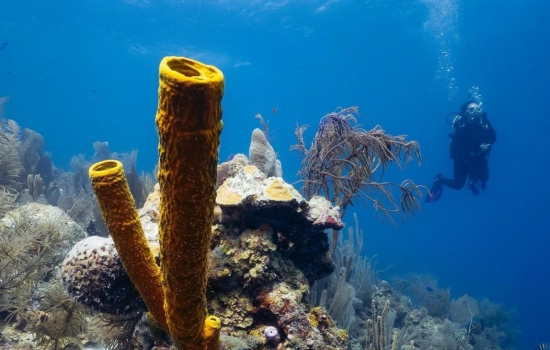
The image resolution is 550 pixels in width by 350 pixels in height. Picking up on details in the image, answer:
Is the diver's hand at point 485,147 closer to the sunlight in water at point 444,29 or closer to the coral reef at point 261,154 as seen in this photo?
the coral reef at point 261,154

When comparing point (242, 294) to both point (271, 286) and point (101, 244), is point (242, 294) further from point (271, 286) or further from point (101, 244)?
point (101, 244)

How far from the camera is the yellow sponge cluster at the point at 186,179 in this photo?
1021 mm

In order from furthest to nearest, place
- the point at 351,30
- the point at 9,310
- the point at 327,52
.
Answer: the point at 327,52, the point at 351,30, the point at 9,310

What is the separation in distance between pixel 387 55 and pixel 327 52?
1085 centimetres

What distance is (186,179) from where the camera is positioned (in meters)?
1.14

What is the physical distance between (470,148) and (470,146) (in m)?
0.08

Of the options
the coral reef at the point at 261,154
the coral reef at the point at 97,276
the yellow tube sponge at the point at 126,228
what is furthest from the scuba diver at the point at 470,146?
the yellow tube sponge at the point at 126,228

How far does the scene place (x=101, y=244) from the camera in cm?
271

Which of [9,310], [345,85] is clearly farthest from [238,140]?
[9,310]

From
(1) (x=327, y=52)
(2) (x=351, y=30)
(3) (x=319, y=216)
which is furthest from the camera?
(1) (x=327, y=52)

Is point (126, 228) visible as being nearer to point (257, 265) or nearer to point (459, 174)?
point (257, 265)

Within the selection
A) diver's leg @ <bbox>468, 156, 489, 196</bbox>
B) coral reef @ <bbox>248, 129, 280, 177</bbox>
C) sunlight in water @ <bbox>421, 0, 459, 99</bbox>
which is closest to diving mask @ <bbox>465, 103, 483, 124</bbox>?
diver's leg @ <bbox>468, 156, 489, 196</bbox>

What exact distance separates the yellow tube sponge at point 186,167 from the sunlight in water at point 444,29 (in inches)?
1594

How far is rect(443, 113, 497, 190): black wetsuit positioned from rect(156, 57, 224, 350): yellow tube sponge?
47.5ft
